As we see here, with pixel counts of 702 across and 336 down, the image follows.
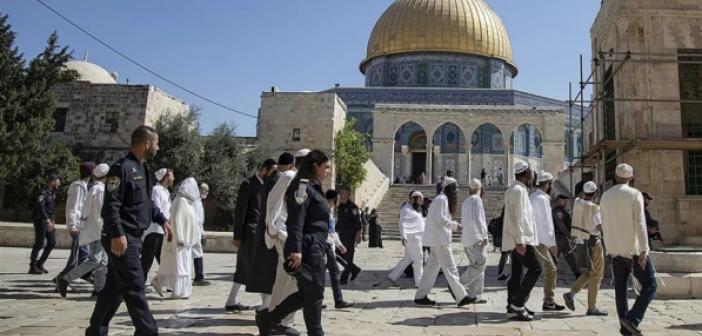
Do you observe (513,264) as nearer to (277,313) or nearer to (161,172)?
(277,313)

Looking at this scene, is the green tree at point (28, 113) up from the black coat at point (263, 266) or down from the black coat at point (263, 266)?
up

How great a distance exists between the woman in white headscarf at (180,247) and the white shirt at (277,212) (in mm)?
2467

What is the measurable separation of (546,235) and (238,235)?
3.10 meters

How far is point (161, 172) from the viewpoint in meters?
6.54

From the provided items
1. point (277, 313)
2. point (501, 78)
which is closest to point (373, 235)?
point (277, 313)

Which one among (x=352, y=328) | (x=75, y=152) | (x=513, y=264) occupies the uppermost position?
(x=75, y=152)

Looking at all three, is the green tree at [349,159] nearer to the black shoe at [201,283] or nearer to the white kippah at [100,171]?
the black shoe at [201,283]

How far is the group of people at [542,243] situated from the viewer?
14.8ft

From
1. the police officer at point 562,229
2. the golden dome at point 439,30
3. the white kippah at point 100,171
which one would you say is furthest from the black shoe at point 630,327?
the golden dome at point 439,30

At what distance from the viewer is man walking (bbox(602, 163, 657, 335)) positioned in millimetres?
4355

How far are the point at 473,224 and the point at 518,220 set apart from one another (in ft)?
3.22

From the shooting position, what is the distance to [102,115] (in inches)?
856

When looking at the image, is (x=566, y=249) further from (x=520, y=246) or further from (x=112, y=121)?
(x=112, y=121)

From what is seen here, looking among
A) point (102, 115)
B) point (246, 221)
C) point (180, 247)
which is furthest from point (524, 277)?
point (102, 115)
